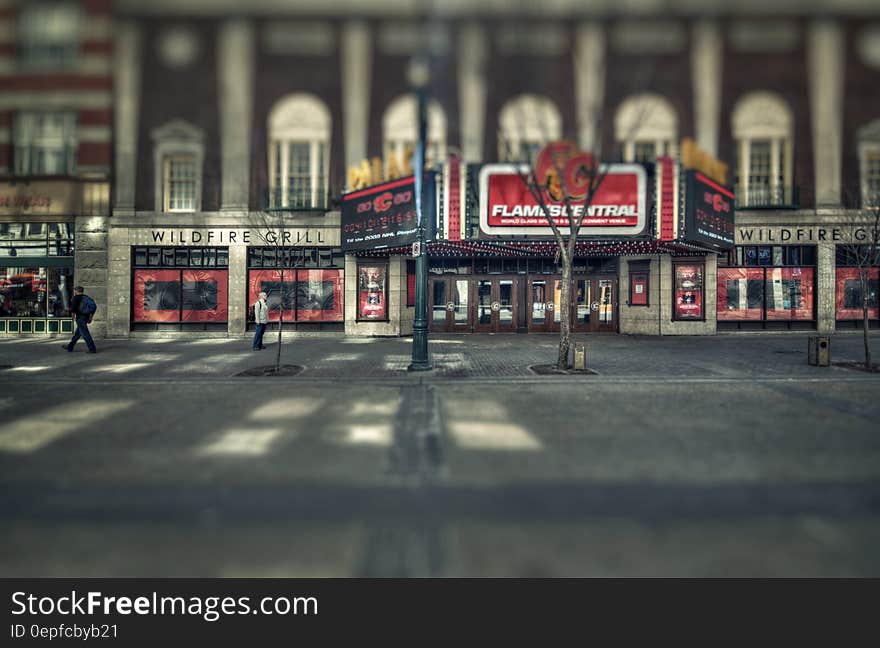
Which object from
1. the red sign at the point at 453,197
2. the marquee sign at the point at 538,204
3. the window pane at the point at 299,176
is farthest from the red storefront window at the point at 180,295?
the marquee sign at the point at 538,204

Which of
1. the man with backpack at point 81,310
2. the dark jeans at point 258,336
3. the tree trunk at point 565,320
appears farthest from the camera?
the dark jeans at point 258,336

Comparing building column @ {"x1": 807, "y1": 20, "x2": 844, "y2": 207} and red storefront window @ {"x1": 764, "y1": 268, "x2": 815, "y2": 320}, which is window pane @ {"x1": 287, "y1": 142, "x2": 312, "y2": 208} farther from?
building column @ {"x1": 807, "y1": 20, "x2": 844, "y2": 207}

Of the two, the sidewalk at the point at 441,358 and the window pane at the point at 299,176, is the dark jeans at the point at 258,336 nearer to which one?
the sidewalk at the point at 441,358

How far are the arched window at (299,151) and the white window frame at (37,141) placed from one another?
26.1 feet

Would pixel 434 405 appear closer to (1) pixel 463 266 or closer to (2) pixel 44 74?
(1) pixel 463 266

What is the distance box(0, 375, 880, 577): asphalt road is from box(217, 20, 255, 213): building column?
44.9 ft

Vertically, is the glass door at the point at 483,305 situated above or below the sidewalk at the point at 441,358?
above

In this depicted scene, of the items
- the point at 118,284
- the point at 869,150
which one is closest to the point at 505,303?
the point at 118,284

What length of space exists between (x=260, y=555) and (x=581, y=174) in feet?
42.6

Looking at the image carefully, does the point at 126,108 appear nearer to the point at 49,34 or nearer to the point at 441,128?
the point at 49,34

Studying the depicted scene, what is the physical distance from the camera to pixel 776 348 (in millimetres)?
15414

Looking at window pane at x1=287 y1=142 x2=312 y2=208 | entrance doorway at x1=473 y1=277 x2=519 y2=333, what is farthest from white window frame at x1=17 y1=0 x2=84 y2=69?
entrance doorway at x1=473 y1=277 x2=519 y2=333

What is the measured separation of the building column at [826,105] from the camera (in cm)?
2002

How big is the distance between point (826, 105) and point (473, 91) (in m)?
14.6
